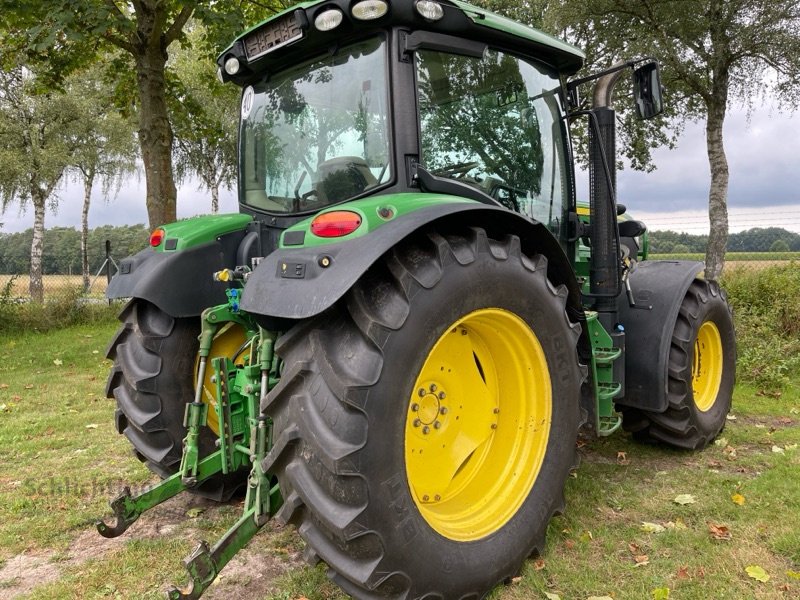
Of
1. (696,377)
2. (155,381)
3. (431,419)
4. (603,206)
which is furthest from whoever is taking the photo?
(696,377)

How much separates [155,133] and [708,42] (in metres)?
9.51

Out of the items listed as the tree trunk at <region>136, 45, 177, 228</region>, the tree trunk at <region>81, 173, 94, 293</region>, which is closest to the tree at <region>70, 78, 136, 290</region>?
the tree trunk at <region>81, 173, 94, 293</region>

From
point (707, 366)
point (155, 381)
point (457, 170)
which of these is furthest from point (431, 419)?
point (707, 366)

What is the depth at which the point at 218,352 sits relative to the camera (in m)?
3.17

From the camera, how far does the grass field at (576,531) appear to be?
244 cm

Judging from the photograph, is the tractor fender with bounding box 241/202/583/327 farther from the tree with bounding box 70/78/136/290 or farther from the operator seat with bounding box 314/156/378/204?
the tree with bounding box 70/78/136/290

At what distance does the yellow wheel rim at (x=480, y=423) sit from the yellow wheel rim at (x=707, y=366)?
2.03 m

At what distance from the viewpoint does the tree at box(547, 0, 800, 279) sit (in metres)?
10.0

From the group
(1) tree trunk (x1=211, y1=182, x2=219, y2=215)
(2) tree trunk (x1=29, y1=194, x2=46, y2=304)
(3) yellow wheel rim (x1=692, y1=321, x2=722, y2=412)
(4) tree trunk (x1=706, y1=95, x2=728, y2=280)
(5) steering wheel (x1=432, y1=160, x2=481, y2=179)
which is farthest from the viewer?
(1) tree trunk (x1=211, y1=182, x2=219, y2=215)

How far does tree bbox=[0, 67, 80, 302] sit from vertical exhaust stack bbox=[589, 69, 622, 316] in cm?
1769

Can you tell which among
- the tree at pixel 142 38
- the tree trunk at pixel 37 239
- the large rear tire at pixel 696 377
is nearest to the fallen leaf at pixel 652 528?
the large rear tire at pixel 696 377

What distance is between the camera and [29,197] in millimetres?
19266

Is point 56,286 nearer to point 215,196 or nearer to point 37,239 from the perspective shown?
point 37,239

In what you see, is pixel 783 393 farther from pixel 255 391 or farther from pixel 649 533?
pixel 255 391
